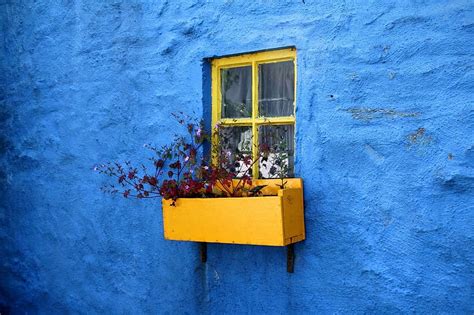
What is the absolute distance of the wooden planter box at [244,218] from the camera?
11.3ft

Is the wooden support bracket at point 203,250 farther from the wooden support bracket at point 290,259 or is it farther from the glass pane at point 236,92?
the glass pane at point 236,92

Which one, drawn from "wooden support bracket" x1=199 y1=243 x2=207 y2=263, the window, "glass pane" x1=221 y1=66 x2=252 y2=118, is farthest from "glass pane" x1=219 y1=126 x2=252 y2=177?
"wooden support bracket" x1=199 y1=243 x2=207 y2=263

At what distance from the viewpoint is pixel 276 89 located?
157 inches

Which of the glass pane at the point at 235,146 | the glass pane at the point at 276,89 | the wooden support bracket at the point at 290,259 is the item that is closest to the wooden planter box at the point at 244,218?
the wooden support bracket at the point at 290,259

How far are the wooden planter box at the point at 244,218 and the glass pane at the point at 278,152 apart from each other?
0.12 meters

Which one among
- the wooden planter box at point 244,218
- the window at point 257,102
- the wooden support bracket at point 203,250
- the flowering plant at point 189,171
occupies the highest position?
the window at point 257,102

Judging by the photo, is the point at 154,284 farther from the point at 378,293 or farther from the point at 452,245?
the point at 452,245

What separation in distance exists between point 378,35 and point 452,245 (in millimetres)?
1167

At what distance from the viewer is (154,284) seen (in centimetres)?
443

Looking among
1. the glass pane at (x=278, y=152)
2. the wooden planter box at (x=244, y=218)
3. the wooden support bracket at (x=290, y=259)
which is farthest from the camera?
the glass pane at (x=278, y=152)

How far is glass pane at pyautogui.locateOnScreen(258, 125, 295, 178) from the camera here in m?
3.90

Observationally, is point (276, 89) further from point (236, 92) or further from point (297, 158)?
point (297, 158)

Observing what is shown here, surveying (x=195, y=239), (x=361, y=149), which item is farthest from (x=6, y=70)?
(x=361, y=149)

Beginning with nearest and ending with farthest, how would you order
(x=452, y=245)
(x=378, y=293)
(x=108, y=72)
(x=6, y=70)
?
(x=452, y=245)
(x=378, y=293)
(x=108, y=72)
(x=6, y=70)
